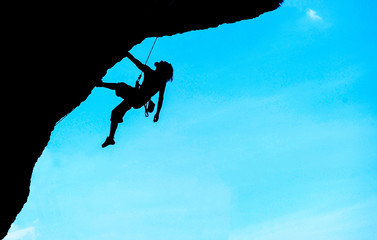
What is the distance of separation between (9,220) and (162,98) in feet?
13.5

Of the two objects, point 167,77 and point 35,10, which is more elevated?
point 167,77

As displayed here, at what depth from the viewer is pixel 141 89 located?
6.68 m

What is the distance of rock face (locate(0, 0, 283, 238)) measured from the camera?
385cm

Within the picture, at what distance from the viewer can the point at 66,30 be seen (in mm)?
4383

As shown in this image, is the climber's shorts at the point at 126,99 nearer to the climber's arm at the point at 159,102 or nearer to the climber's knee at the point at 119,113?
the climber's knee at the point at 119,113

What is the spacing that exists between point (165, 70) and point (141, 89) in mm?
795

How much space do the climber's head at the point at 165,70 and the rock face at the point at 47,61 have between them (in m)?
0.91

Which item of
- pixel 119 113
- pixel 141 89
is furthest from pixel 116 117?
pixel 141 89

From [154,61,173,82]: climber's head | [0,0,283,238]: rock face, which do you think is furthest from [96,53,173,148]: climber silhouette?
[0,0,283,238]: rock face

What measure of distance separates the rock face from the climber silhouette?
3.03 ft

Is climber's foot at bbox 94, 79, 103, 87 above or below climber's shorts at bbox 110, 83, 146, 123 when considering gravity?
below

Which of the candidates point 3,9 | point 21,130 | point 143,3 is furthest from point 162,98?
point 3,9

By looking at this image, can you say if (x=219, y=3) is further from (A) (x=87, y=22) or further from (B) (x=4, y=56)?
(B) (x=4, y=56)

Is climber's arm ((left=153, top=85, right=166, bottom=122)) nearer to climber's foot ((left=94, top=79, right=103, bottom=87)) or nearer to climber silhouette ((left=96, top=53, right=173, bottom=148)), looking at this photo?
climber silhouette ((left=96, top=53, right=173, bottom=148))
